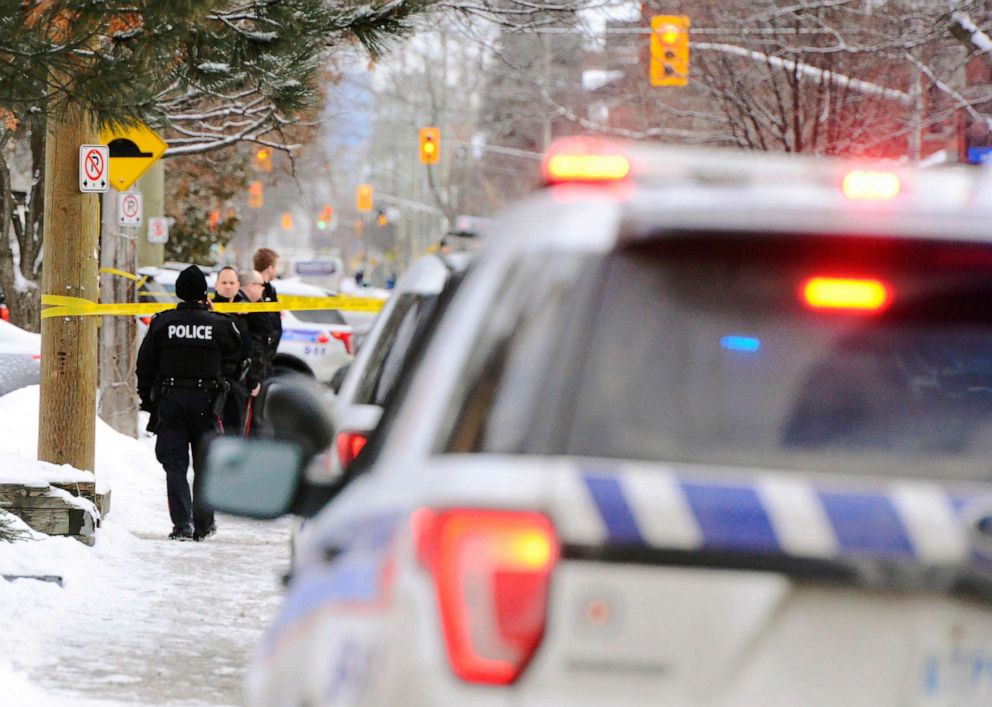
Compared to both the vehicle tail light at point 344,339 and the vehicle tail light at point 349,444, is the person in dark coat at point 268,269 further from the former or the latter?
the vehicle tail light at point 349,444

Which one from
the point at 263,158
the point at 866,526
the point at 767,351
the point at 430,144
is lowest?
the point at 866,526

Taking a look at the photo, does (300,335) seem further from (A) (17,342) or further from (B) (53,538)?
(B) (53,538)

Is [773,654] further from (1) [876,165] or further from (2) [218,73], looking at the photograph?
(2) [218,73]

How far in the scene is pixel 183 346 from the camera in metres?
12.5

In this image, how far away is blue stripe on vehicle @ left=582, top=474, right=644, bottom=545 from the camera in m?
2.45

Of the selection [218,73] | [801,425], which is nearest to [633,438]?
[801,425]

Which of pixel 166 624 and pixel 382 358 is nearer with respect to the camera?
pixel 382 358

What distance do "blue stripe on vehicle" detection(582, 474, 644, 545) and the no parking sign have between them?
46.3 feet

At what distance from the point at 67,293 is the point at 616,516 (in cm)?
969

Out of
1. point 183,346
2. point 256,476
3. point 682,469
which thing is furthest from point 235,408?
point 682,469

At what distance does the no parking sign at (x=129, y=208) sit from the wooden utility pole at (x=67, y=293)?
4312mm

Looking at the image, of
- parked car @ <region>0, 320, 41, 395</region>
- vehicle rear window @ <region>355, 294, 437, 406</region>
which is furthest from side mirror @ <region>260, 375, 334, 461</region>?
parked car @ <region>0, 320, 41, 395</region>

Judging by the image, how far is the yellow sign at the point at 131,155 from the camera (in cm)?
1484

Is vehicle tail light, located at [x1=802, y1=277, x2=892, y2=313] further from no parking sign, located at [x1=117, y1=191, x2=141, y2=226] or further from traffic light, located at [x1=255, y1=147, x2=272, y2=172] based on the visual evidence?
traffic light, located at [x1=255, y1=147, x2=272, y2=172]
